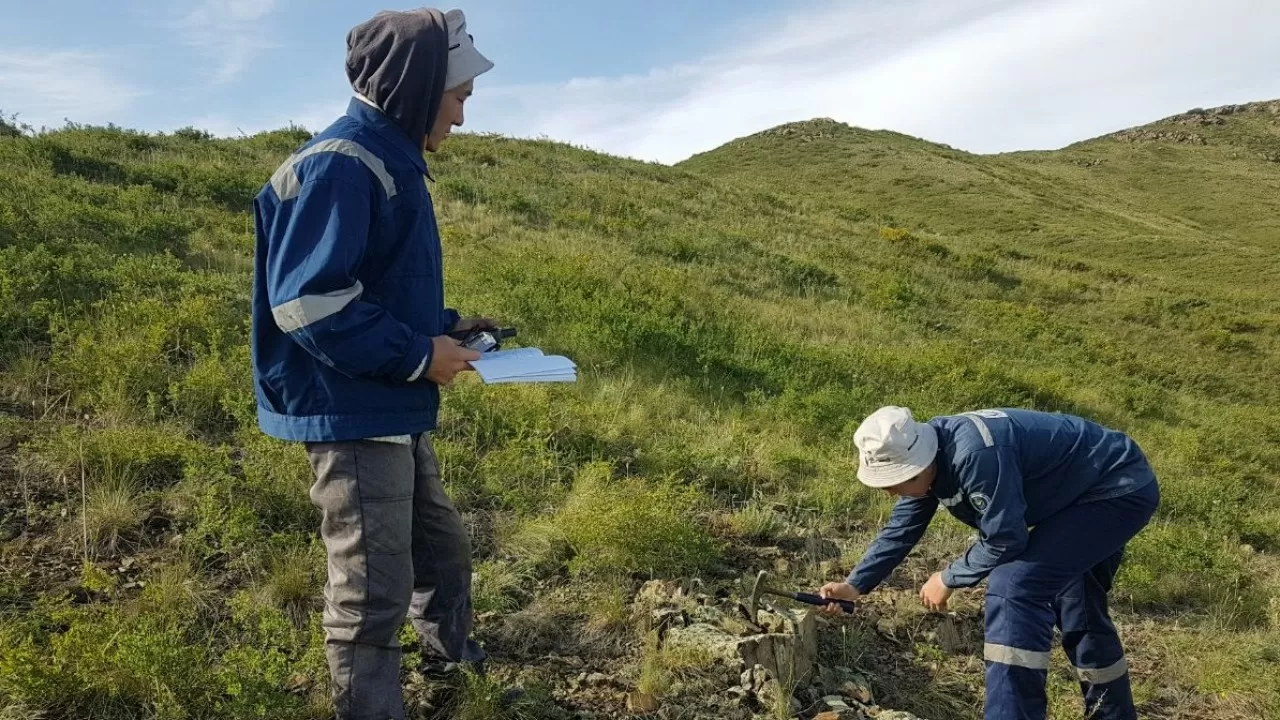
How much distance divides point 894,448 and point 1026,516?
2.03 ft

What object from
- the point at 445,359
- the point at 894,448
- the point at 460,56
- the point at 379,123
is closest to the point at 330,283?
the point at 445,359

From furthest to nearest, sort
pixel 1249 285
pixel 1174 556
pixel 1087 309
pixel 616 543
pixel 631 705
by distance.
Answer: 1. pixel 1249 285
2. pixel 1087 309
3. pixel 1174 556
4. pixel 616 543
5. pixel 631 705

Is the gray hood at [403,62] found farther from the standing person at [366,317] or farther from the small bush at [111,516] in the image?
the small bush at [111,516]

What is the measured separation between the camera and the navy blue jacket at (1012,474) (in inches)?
106

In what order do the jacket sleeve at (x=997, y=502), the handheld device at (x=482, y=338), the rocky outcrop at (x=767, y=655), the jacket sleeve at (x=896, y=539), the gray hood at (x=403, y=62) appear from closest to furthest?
the gray hood at (x=403, y=62) < the handheld device at (x=482, y=338) < the jacket sleeve at (x=997, y=502) < the rocky outcrop at (x=767, y=655) < the jacket sleeve at (x=896, y=539)

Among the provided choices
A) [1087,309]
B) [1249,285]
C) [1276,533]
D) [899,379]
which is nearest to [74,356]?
[899,379]

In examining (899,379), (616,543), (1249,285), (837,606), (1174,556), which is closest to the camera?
(837,606)

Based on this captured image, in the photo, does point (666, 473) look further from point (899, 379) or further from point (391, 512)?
point (899, 379)

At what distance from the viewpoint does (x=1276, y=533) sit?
19.8ft

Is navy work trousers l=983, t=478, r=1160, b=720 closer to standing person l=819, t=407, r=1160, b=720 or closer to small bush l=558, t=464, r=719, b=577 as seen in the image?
standing person l=819, t=407, r=1160, b=720

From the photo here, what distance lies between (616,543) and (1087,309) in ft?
53.4

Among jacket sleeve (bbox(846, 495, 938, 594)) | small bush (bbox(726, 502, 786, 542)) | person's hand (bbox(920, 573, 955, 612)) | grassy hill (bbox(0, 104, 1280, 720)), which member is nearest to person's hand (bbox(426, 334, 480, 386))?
grassy hill (bbox(0, 104, 1280, 720))

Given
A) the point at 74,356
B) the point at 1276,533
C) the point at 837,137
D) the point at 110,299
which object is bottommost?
the point at 1276,533

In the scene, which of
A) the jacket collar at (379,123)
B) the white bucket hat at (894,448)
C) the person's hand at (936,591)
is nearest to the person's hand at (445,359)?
the jacket collar at (379,123)
